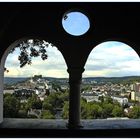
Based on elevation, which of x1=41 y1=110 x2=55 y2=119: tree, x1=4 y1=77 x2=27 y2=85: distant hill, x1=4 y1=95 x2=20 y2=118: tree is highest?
x1=4 y1=77 x2=27 y2=85: distant hill

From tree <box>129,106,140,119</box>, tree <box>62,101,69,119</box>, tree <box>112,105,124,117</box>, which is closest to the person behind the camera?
tree <box>62,101,69,119</box>

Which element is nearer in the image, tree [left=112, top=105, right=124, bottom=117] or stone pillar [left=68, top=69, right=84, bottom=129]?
stone pillar [left=68, top=69, right=84, bottom=129]

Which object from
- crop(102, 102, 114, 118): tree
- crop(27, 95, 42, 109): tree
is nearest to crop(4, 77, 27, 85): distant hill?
crop(27, 95, 42, 109): tree

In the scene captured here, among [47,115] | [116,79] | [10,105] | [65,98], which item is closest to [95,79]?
[116,79]

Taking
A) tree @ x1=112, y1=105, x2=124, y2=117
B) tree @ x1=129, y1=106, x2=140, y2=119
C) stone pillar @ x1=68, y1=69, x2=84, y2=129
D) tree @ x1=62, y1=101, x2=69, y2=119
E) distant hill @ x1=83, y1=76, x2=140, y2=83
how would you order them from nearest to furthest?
stone pillar @ x1=68, y1=69, x2=84, y2=129 → tree @ x1=62, y1=101, x2=69, y2=119 → tree @ x1=112, y1=105, x2=124, y2=117 → tree @ x1=129, y1=106, x2=140, y2=119 → distant hill @ x1=83, y1=76, x2=140, y2=83

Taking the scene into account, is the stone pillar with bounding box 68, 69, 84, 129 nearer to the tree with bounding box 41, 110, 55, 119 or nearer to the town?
the town

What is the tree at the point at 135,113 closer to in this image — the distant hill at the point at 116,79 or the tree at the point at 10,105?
the distant hill at the point at 116,79

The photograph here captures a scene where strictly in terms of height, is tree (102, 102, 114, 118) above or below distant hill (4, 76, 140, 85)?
below
